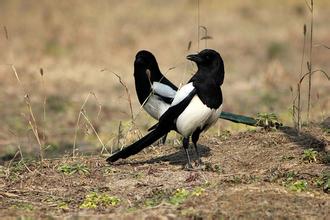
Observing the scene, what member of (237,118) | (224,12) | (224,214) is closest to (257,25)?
(224,12)

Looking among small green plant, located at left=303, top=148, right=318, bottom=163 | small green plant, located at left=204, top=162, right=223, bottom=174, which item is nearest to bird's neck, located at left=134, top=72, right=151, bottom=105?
small green plant, located at left=204, top=162, right=223, bottom=174

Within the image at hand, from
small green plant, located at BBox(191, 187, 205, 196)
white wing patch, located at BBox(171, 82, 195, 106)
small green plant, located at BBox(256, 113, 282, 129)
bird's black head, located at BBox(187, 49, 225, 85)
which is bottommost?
small green plant, located at BBox(191, 187, 205, 196)

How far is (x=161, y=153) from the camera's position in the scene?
7.01 metres

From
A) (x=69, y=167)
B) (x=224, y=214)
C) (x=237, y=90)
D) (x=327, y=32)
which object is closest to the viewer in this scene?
(x=224, y=214)

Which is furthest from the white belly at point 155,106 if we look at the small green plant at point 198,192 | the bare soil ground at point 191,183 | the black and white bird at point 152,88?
the small green plant at point 198,192

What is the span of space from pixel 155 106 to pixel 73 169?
160cm

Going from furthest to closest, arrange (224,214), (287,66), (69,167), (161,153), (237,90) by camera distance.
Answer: (287,66), (237,90), (161,153), (69,167), (224,214)

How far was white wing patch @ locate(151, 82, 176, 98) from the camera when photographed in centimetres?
747

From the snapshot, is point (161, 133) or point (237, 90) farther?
point (237, 90)

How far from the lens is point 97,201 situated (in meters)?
5.24

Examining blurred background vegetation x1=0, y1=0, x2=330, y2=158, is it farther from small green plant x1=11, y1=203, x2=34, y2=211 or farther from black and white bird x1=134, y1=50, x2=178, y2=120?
small green plant x1=11, y1=203, x2=34, y2=211

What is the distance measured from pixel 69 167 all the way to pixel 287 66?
980cm

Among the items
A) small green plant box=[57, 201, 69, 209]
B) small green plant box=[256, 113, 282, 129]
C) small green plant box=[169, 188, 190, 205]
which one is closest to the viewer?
small green plant box=[169, 188, 190, 205]

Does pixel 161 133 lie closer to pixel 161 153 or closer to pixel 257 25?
pixel 161 153
